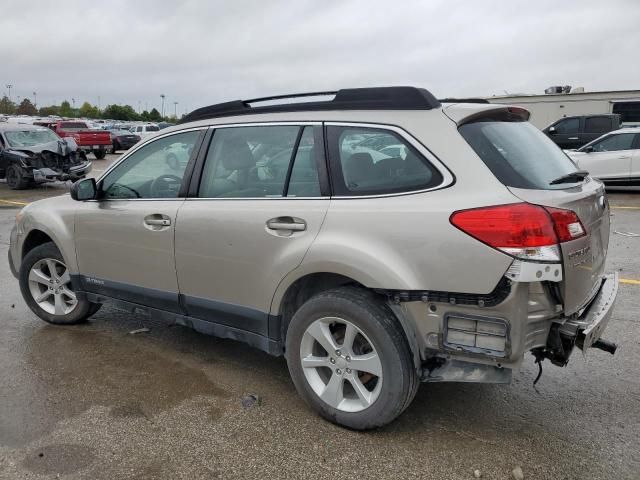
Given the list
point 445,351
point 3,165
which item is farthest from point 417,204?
point 3,165

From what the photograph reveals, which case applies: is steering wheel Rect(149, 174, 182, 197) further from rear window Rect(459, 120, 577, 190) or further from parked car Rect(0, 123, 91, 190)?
parked car Rect(0, 123, 91, 190)

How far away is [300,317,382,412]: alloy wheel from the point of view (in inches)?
117

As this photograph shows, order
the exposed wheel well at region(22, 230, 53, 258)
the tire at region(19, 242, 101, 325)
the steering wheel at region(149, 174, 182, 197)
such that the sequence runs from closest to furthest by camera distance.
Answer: the steering wheel at region(149, 174, 182, 197)
the tire at region(19, 242, 101, 325)
the exposed wheel well at region(22, 230, 53, 258)

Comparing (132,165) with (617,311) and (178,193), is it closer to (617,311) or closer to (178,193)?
(178,193)

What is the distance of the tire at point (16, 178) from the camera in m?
15.5

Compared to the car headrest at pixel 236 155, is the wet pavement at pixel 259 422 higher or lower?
lower

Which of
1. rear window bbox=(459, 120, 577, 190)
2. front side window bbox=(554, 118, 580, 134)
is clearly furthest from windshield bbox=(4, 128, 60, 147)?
rear window bbox=(459, 120, 577, 190)

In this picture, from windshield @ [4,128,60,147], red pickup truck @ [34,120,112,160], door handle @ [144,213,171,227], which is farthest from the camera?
red pickup truck @ [34,120,112,160]

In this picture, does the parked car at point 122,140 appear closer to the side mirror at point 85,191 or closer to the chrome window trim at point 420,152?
the side mirror at point 85,191

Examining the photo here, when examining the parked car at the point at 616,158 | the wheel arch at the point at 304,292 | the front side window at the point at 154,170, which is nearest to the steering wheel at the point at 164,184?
the front side window at the point at 154,170

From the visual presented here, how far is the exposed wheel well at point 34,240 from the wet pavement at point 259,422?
89cm

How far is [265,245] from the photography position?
3236mm

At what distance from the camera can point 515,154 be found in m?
2.92

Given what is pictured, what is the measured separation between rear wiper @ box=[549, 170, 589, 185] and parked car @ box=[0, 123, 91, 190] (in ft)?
48.3
